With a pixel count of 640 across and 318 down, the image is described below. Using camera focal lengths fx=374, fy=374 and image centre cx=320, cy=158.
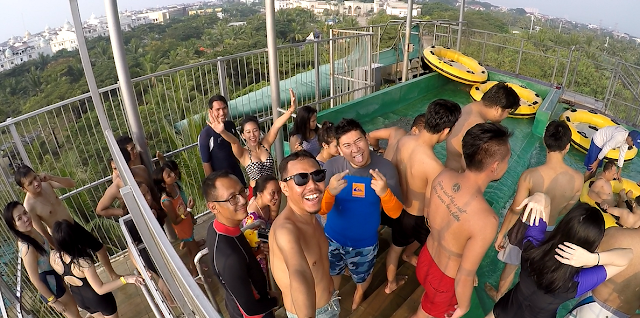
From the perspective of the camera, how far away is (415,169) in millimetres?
2941

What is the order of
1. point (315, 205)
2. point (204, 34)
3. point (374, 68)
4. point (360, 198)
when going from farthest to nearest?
point (204, 34) < point (374, 68) < point (360, 198) < point (315, 205)

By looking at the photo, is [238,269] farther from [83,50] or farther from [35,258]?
[35,258]

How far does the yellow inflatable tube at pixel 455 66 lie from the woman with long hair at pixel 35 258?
923 cm

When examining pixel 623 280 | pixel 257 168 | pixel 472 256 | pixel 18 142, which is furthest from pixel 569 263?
pixel 18 142

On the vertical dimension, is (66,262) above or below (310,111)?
below

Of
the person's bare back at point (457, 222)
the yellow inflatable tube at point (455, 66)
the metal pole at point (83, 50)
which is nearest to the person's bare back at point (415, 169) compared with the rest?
the person's bare back at point (457, 222)

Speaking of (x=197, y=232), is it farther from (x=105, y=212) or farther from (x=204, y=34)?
(x=204, y=34)

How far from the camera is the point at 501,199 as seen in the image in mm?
5586

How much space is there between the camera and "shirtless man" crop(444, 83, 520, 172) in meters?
3.36

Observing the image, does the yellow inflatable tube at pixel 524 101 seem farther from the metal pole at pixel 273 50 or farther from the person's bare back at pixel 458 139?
the metal pole at pixel 273 50

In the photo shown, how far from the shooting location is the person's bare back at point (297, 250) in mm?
1932

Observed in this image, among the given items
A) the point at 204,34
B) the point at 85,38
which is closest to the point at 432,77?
the point at 85,38

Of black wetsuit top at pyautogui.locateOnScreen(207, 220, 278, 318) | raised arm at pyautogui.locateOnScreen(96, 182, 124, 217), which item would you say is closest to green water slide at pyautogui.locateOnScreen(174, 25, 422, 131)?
raised arm at pyautogui.locateOnScreen(96, 182, 124, 217)

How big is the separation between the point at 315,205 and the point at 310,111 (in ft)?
6.75
